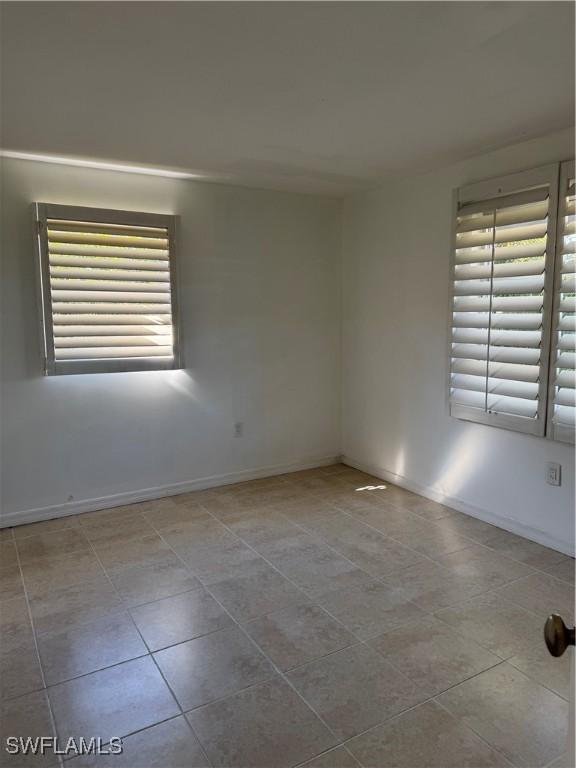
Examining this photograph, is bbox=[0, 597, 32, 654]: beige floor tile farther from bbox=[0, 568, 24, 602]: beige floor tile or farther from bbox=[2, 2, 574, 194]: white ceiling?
bbox=[2, 2, 574, 194]: white ceiling

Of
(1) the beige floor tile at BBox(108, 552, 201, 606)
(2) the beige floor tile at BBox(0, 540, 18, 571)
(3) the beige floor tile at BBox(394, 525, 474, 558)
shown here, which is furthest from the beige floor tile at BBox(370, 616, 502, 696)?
(2) the beige floor tile at BBox(0, 540, 18, 571)

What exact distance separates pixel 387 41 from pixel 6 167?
95.7 inches

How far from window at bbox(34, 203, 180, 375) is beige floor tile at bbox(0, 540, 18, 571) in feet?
3.49

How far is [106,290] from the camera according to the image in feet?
11.4

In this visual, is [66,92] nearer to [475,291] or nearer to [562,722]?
[475,291]

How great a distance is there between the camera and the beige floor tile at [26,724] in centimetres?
165

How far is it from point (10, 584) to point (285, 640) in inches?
59.1

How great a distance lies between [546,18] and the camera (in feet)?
5.66

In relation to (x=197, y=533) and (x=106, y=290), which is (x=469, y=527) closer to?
(x=197, y=533)

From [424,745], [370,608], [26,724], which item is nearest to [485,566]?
[370,608]

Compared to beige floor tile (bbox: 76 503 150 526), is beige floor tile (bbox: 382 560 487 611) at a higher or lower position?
lower

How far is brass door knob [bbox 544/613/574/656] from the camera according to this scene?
34.2 inches

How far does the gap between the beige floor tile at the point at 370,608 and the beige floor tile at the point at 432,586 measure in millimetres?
54

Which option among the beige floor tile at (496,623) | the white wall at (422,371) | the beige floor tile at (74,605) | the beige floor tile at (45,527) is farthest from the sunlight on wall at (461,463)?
the beige floor tile at (45,527)
